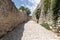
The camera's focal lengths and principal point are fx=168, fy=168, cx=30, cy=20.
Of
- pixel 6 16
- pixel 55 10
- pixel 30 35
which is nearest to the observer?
pixel 6 16

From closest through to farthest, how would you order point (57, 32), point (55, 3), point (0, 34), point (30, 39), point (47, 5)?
point (0, 34) → point (30, 39) → point (57, 32) → point (55, 3) → point (47, 5)

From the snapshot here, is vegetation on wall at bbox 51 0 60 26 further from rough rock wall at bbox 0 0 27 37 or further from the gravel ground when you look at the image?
rough rock wall at bbox 0 0 27 37

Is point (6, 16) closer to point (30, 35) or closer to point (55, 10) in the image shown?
point (30, 35)

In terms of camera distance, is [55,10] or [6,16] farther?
[55,10]

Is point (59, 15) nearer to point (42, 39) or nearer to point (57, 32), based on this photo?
point (57, 32)

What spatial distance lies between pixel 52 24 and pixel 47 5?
270cm

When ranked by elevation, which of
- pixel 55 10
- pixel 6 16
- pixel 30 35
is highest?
pixel 55 10

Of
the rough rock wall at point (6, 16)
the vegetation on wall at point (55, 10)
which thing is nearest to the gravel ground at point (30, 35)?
the rough rock wall at point (6, 16)

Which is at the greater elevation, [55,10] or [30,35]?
[55,10]

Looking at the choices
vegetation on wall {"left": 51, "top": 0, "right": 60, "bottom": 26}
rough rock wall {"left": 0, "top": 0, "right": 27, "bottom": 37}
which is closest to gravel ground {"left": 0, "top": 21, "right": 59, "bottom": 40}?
rough rock wall {"left": 0, "top": 0, "right": 27, "bottom": 37}

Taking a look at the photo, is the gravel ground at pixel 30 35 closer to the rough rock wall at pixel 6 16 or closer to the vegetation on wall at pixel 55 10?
the rough rock wall at pixel 6 16

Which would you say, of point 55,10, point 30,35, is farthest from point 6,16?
point 55,10

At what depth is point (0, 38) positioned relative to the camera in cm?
694

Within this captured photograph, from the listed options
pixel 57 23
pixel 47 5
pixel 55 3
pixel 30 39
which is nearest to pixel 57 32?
pixel 57 23
